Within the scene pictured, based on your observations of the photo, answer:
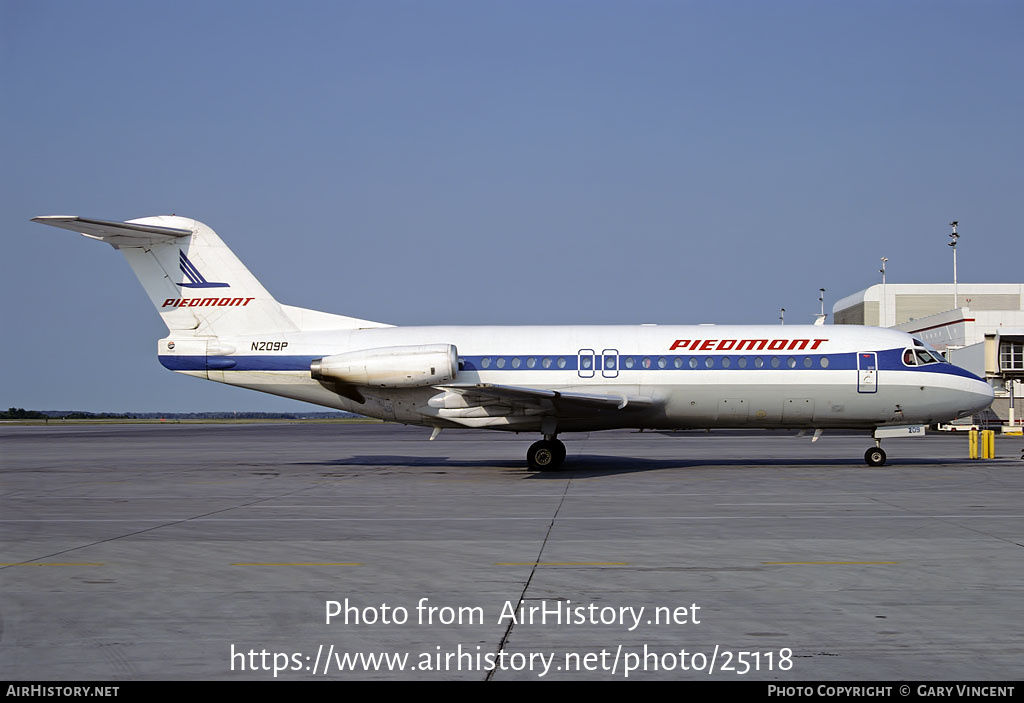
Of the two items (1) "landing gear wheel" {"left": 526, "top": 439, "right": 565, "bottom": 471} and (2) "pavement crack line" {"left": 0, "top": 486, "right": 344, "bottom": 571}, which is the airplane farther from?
(2) "pavement crack line" {"left": 0, "top": 486, "right": 344, "bottom": 571}

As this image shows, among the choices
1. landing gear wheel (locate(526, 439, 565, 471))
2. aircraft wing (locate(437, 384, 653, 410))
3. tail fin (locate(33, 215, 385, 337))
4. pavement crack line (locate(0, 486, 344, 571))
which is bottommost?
landing gear wheel (locate(526, 439, 565, 471))

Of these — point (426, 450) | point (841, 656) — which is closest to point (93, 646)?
point (841, 656)

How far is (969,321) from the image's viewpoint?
5653cm

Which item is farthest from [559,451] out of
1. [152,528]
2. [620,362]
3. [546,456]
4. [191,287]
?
[152,528]

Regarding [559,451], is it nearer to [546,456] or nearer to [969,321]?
[546,456]

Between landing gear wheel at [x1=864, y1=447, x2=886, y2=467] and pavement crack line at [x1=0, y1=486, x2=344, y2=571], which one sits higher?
pavement crack line at [x1=0, y1=486, x2=344, y2=571]

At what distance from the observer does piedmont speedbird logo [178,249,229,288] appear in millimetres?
23609

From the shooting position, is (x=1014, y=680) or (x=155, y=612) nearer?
(x=1014, y=680)

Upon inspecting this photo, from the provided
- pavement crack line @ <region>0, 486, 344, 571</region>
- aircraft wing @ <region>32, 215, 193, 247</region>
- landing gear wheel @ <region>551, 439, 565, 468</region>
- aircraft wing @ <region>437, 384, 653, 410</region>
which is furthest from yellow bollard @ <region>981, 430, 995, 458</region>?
aircraft wing @ <region>32, 215, 193, 247</region>

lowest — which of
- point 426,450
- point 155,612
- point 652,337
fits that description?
point 426,450

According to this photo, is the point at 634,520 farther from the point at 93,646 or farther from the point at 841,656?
the point at 93,646

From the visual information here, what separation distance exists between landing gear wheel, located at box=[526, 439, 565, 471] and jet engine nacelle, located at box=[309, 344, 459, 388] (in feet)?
10.1
